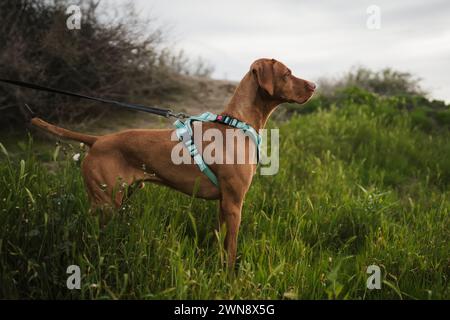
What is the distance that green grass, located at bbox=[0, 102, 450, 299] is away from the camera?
2785 millimetres

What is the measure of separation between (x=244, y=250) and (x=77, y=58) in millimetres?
4340

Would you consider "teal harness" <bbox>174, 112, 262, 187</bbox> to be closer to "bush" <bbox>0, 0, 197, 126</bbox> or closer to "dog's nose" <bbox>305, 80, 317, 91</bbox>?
"dog's nose" <bbox>305, 80, 317, 91</bbox>

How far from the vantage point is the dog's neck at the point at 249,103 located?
3482mm

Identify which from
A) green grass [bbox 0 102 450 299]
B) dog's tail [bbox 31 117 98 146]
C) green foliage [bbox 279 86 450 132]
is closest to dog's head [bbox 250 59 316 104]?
green grass [bbox 0 102 450 299]

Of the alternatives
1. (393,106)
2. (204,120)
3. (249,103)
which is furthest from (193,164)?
(393,106)

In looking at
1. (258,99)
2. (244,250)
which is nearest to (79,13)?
(258,99)

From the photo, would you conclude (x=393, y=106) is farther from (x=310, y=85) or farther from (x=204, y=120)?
(x=204, y=120)

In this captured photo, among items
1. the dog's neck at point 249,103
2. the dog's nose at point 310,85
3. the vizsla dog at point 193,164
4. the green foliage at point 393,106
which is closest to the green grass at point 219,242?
the vizsla dog at point 193,164

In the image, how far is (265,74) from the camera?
340cm

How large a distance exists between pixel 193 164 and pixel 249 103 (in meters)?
0.59

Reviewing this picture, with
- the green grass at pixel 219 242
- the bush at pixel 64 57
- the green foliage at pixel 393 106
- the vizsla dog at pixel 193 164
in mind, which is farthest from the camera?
the green foliage at pixel 393 106

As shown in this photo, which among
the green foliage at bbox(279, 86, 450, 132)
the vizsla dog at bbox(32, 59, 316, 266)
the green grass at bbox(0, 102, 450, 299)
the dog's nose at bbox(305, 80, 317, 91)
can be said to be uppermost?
the green foliage at bbox(279, 86, 450, 132)

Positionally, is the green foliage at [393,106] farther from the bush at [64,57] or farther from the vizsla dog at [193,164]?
the vizsla dog at [193,164]

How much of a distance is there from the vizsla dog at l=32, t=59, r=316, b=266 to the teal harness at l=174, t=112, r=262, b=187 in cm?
4
